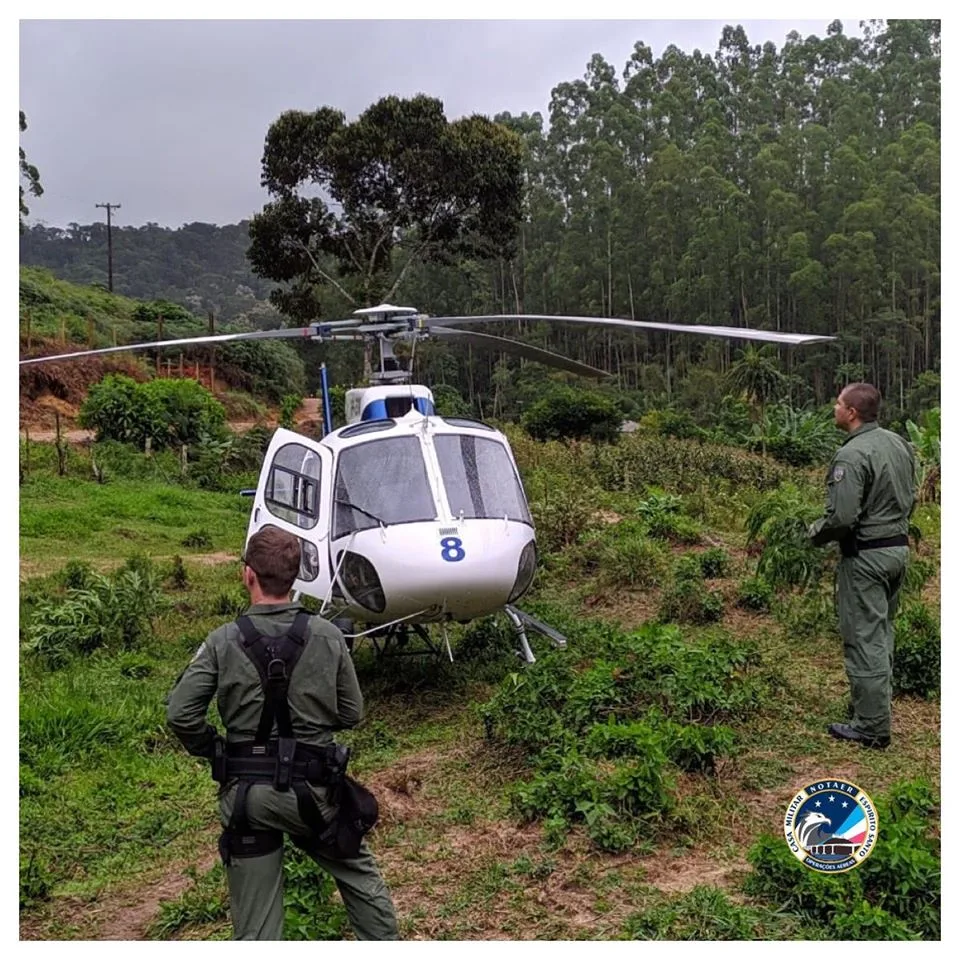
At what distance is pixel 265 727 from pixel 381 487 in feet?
11.0

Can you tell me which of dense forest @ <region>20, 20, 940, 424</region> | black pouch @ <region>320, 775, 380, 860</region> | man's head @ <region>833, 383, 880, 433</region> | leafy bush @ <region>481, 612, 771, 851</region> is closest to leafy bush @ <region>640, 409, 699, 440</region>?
dense forest @ <region>20, 20, 940, 424</region>

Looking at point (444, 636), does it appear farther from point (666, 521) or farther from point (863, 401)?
point (666, 521)

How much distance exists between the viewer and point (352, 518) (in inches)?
256

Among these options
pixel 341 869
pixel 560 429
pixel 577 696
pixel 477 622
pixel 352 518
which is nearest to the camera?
pixel 341 869

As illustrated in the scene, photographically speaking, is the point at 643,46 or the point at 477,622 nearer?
the point at 477,622

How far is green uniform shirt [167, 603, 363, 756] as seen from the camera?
3195mm

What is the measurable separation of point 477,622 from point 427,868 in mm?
3951

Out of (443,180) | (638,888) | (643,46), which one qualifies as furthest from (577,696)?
(643,46)

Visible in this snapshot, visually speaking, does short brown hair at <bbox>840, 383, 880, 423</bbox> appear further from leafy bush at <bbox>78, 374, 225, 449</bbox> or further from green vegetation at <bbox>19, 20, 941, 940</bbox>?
leafy bush at <bbox>78, 374, 225, 449</bbox>

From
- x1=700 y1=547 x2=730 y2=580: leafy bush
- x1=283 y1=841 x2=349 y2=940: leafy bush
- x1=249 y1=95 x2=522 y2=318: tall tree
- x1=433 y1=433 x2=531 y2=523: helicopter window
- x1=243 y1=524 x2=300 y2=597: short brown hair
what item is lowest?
x1=283 y1=841 x2=349 y2=940: leafy bush

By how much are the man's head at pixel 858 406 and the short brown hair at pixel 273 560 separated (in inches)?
124

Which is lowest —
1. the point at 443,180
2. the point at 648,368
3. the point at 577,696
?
the point at 577,696

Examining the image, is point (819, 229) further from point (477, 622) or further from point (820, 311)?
point (477, 622)

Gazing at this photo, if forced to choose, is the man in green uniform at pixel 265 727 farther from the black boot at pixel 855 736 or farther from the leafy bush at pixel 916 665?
the leafy bush at pixel 916 665
